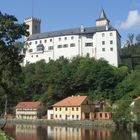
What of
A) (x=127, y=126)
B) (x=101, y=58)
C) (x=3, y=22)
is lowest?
(x=127, y=126)

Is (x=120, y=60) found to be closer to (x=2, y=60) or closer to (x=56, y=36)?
(x=56, y=36)

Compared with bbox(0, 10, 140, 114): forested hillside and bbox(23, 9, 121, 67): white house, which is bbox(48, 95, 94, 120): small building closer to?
bbox(0, 10, 140, 114): forested hillside

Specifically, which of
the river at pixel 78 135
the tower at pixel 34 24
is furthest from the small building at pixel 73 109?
the tower at pixel 34 24

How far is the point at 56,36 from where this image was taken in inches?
4535

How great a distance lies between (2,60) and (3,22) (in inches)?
119

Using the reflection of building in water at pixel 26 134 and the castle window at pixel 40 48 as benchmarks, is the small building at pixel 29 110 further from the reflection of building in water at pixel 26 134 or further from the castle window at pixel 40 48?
the reflection of building in water at pixel 26 134

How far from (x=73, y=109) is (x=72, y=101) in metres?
2.29

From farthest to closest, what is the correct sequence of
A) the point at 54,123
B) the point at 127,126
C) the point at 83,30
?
the point at 83,30 < the point at 54,123 < the point at 127,126

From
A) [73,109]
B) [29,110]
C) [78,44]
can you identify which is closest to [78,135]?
[73,109]

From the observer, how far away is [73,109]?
281 feet

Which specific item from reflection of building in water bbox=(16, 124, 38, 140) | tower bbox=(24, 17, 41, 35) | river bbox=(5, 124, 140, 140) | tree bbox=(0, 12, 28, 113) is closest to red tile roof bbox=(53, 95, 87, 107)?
reflection of building in water bbox=(16, 124, 38, 140)

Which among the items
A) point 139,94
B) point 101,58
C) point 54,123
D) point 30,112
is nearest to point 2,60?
point 54,123

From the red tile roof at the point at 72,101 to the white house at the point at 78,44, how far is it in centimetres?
1899

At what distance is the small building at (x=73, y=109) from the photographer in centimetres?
8394
